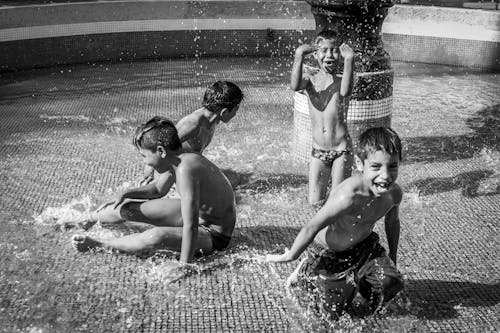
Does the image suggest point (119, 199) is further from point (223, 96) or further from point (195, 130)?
point (223, 96)

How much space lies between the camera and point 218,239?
4.49 metres

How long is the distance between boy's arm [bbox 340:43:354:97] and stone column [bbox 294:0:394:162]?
813 mm

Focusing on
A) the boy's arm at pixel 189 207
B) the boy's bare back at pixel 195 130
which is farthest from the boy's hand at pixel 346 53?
the boy's arm at pixel 189 207

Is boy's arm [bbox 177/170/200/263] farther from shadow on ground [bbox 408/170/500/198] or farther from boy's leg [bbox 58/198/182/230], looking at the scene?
shadow on ground [bbox 408/170/500/198]

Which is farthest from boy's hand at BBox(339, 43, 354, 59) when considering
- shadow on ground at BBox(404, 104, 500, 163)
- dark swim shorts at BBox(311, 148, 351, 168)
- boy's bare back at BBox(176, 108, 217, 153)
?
shadow on ground at BBox(404, 104, 500, 163)

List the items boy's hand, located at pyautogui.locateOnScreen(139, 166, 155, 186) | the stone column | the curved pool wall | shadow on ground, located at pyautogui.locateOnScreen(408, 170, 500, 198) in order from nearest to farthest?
1. boy's hand, located at pyautogui.locateOnScreen(139, 166, 155, 186)
2. the stone column
3. shadow on ground, located at pyautogui.locateOnScreen(408, 170, 500, 198)
4. the curved pool wall

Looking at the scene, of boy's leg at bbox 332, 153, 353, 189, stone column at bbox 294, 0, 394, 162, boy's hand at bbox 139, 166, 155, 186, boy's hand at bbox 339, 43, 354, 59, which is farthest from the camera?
stone column at bbox 294, 0, 394, 162

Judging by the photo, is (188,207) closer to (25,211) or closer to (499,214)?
(25,211)

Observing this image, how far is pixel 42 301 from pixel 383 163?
2182mm

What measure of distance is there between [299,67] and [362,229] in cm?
173

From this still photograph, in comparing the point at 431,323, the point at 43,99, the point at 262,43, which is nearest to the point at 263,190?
the point at 431,323

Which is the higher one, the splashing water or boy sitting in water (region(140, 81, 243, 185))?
boy sitting in water (region(140, 81, 243, 185))

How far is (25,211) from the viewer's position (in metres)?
5.30

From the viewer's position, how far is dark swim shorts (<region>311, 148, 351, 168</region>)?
16.6ft
